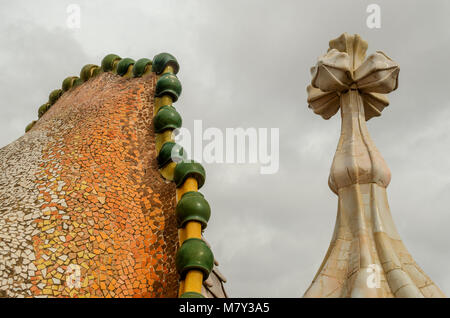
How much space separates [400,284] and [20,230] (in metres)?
3.10

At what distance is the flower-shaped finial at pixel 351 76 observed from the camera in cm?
413

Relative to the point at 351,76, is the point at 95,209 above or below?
below

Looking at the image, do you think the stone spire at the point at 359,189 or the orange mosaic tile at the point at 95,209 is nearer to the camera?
the stone spire at the point at 359,189

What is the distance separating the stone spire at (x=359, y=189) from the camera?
10.6 feet

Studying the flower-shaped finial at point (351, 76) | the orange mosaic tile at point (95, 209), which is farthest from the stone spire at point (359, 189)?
the orange mosaic tile at point (95, 209)

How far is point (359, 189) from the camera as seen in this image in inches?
149

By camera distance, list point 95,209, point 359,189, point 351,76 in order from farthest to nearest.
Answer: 1. point 95,209
2. point 351,76
3. point 359,189

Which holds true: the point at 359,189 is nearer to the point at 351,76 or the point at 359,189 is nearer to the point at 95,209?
the point at 351,76

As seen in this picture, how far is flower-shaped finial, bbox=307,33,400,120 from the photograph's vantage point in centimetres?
413

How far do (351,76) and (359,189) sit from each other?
3.39 feet

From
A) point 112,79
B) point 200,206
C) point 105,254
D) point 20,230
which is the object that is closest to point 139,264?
point 105,254

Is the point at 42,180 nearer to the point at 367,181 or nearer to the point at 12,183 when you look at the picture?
the point at 12,183

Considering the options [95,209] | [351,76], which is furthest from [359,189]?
→ [95,209]

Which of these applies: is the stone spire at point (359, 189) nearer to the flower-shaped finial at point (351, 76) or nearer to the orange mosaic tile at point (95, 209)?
the flower-shaped finial at point (351, 76)
